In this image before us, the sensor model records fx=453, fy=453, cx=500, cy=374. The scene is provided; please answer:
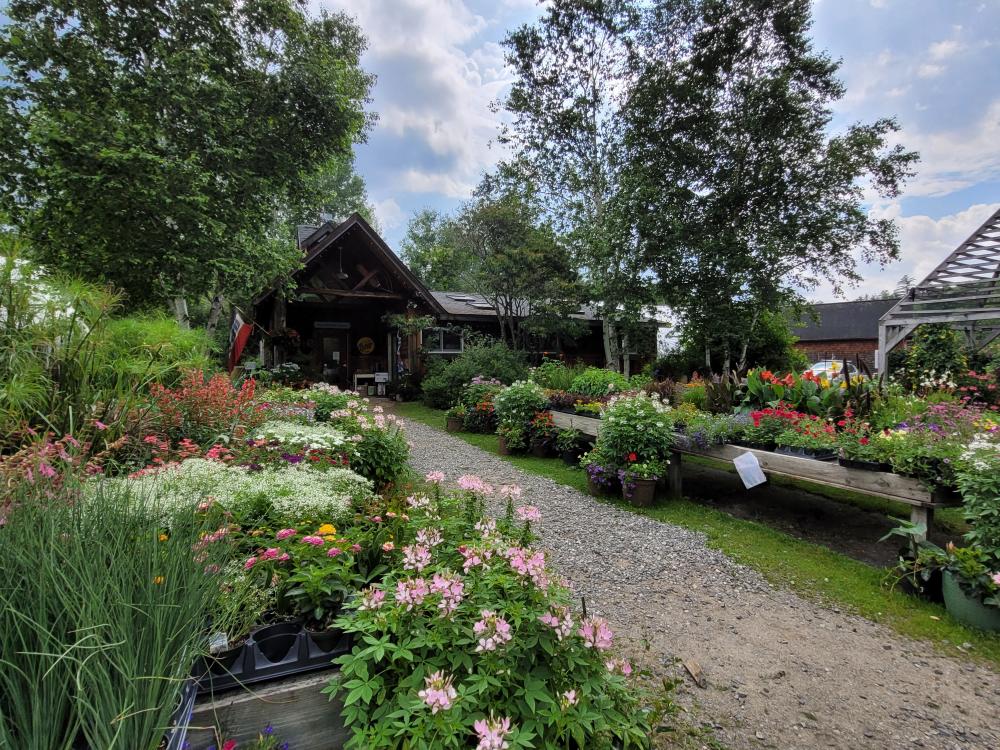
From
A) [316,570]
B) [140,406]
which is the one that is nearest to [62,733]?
[316,570]

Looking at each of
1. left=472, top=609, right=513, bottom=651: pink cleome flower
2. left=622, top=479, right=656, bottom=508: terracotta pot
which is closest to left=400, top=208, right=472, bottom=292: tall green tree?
left=622, top=479, right=656, bottom=508: terracotta pot

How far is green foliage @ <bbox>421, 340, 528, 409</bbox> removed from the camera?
470 inches

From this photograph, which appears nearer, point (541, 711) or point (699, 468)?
point (541, 711)

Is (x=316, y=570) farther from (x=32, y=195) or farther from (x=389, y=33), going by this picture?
(x=389, y=33)

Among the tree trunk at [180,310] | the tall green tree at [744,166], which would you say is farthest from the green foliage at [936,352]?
the tree trunk at [180,310]

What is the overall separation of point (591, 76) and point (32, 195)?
1481 centimetres

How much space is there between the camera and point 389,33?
11.0 m

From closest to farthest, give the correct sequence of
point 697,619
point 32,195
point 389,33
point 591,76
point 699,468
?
point 697,619, point 699,468, point 32,195, point 389,33, point 591,76

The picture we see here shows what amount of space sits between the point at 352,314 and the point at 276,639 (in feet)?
49.2

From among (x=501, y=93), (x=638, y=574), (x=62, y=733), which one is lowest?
(x=638, y=574)

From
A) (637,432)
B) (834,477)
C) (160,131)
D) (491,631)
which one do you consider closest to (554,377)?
(637,432)

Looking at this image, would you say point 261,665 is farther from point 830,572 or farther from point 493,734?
point 830,572

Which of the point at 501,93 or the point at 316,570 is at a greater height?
the point at 501,93

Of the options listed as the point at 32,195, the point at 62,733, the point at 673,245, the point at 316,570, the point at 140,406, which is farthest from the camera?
the point at 673,245
